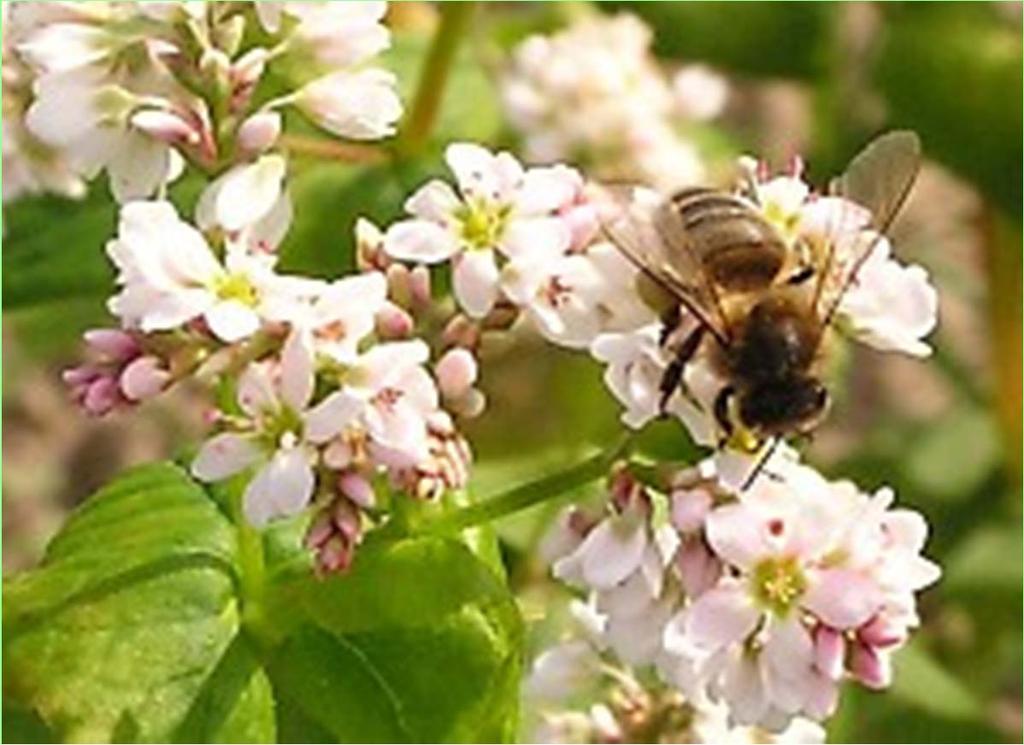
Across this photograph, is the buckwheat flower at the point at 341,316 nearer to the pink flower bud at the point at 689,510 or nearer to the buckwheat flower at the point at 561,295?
the buckwheat flower at the point at 561,295

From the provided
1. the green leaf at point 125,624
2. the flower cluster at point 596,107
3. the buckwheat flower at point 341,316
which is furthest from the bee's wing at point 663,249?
the flower cluster at point 596,107

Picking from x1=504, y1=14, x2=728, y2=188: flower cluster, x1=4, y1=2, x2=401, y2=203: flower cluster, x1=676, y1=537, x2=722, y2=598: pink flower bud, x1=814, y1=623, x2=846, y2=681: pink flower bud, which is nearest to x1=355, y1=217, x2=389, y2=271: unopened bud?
x1=4, y1=2, x2=401, y2=203: flower cluster

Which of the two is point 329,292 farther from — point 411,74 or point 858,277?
point 411,74

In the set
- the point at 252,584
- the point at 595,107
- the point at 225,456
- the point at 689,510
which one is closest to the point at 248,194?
the point at 225,456

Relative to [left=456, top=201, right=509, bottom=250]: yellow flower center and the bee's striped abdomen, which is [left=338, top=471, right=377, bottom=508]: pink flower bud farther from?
the bee's striped abdomen

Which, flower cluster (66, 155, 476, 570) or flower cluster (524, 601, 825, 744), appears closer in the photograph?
flower cluster (66, 155, 476, 570)

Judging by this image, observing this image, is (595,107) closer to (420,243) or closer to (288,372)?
(420,243)
